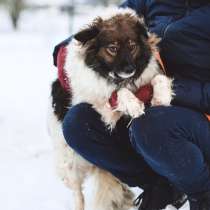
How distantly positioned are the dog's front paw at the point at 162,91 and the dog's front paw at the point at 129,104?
0.30 feet

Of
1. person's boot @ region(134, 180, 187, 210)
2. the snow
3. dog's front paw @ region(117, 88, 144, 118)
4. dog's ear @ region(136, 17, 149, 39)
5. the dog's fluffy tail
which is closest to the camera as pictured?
dog's front paw @ region(117, 88, 144, 118)

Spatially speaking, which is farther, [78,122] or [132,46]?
[78,122]

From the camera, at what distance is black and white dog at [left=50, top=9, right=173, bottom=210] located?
3645 millimetres

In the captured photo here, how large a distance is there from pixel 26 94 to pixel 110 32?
6.28m

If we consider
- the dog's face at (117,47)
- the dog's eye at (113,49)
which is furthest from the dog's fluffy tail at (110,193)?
the dog's eye at (113,49)

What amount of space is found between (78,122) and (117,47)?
1.61 ft

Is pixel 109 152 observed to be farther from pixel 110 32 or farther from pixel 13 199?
pixel 13 199

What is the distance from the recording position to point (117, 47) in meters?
3.64

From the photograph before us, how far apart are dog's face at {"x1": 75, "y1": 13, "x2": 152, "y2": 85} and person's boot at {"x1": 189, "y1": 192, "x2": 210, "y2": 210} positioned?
30.2 inches

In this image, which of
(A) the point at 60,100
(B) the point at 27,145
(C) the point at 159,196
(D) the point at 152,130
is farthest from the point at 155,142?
(B) the point at 27,145

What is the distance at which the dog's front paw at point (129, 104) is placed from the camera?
3594 mm

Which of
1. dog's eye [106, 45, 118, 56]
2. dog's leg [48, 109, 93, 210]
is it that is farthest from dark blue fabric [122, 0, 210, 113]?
dog's leg [48, 109, 93, 210]

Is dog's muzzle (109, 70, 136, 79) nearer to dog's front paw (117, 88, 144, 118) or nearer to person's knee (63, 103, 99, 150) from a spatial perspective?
dog's front paw (117, 88, 144, 118)

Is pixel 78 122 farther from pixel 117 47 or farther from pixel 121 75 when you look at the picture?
pixel 117 47
